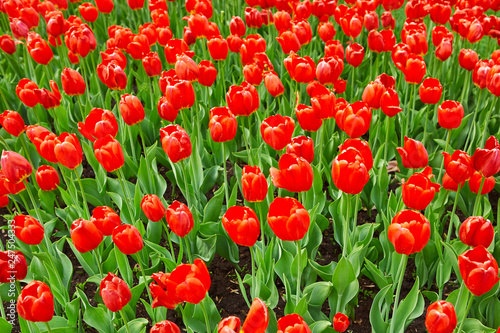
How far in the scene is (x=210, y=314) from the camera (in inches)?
79.7

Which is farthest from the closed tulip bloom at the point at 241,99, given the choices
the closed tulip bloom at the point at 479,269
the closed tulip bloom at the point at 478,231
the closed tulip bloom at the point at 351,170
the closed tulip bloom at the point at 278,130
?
the closed tulip bloom at the point at 479,269

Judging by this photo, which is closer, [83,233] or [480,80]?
[83,233]

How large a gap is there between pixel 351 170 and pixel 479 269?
50 centimetres

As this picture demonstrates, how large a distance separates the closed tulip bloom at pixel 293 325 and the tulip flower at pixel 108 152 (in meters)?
1.05

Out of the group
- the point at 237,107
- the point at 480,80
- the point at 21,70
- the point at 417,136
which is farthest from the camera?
the point at 21,70

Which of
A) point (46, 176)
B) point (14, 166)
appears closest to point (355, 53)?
point (46, 176)

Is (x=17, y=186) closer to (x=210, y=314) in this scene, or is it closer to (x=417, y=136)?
(x=210, y=314)

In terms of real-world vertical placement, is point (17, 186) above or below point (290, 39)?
below

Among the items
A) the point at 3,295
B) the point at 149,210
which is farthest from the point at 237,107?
the point at 3,295

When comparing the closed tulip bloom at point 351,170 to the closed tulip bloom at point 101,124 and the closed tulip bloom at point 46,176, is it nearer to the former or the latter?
the closed tulip bloom at point 101,124

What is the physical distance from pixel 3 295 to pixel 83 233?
2.46 feet

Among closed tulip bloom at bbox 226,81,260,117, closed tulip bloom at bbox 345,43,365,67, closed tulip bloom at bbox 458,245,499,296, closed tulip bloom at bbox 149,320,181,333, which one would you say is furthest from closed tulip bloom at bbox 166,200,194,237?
closed tulip bloom at bbox 345,43,365,67

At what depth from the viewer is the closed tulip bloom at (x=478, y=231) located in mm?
1574

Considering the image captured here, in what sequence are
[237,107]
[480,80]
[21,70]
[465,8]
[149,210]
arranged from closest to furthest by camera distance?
[149,210] → [237,107] → [480,80] → [465,8] → [21,70]
